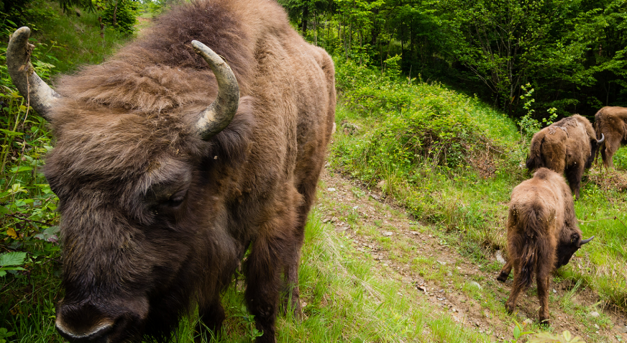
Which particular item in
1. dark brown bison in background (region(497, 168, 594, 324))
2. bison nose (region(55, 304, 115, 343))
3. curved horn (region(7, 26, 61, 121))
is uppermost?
curved horn (region(7, 26, 61, 121))

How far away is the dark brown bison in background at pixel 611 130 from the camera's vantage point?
10.9 m

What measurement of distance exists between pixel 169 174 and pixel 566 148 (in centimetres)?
919

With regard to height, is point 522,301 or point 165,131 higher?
point 165,131

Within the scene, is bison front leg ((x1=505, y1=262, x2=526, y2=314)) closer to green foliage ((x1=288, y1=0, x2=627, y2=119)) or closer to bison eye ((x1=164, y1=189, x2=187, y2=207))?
bison eye ((x1=164, y1=189, x2=187, y2=207))

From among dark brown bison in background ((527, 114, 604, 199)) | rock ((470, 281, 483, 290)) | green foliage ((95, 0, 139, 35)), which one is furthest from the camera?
green foliage ((95, 0, 139, 35))

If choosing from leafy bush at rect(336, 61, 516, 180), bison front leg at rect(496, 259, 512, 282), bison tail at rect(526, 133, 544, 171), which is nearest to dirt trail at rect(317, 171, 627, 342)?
bison front leg at rect(496, 259, 512, 282)

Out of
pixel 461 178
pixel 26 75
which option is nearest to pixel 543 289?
pixel 461 178

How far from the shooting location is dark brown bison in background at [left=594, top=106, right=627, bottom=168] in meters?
10.9

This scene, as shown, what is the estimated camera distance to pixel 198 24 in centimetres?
248

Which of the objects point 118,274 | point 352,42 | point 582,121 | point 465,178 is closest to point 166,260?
point 118,274

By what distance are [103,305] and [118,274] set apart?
0.14 m

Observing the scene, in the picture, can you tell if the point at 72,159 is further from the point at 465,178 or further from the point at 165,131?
the point at 465,178

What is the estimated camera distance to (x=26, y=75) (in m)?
1.95

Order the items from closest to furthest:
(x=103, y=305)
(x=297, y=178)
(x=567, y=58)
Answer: (x=103, y=305) < (x=297, y=178) < (x=567, y=58)
